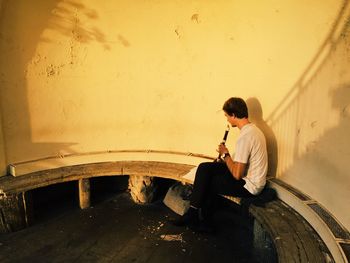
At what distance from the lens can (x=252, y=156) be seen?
3539 millimetres

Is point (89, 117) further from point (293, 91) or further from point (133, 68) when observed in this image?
point (293, 91)

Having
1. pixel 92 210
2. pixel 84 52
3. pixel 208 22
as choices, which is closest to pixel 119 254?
pixel 92 210

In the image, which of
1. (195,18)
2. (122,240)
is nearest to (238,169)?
(122,240)

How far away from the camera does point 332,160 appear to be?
2.91 metres

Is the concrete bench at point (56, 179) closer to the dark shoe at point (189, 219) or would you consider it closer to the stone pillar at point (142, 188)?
the stone pillar at point (142, 188)

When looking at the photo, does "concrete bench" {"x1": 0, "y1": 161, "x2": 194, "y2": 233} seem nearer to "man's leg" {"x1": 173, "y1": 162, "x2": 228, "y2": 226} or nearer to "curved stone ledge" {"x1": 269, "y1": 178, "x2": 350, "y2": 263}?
"man's leg" {"x1": 173, "y1": 162, "x2": 228, "y2": 226}

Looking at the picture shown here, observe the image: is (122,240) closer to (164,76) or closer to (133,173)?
(133,173)

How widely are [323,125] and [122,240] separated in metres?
2.68

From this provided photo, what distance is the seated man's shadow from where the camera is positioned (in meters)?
3.92

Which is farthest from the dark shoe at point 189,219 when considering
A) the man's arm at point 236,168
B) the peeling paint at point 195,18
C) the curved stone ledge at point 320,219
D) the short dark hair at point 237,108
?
the peeling paint at point 195,18

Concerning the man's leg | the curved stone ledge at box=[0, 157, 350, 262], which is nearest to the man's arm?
the man's leg

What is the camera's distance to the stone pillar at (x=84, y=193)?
4555mm

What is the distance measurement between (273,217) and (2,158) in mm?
3591

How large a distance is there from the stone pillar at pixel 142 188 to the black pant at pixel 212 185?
45.9 inches
